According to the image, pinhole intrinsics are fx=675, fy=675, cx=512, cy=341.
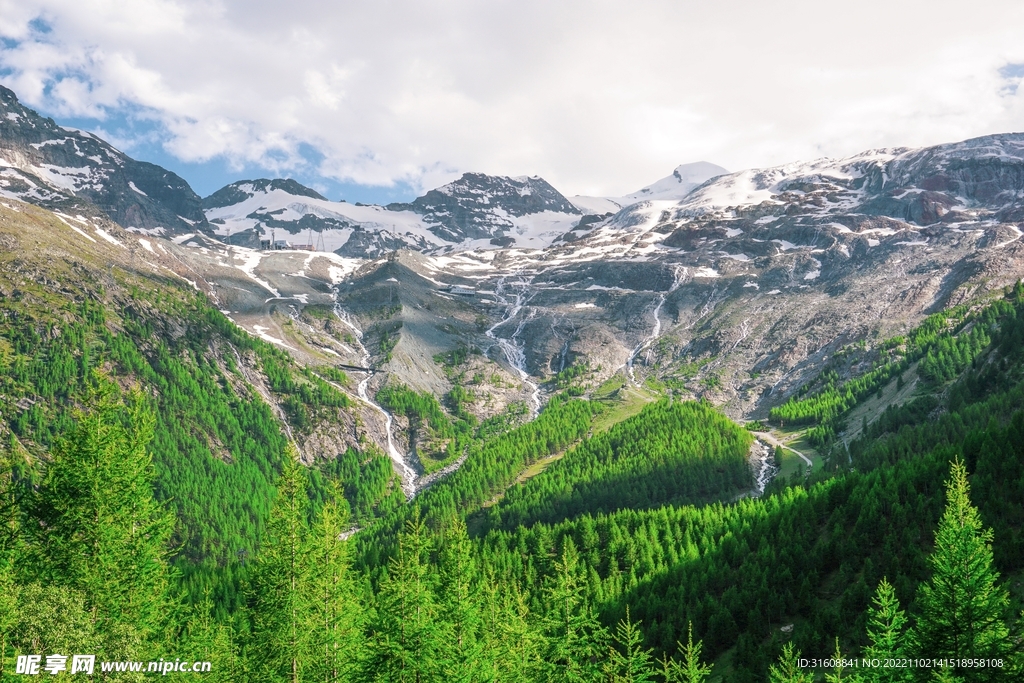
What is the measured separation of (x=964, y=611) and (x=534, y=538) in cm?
8429

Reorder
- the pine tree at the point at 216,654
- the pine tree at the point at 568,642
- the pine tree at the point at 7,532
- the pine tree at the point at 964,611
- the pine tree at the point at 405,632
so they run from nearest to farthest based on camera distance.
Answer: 1. the pine tree at the point at 7,532
2. the pine tree at the point at 964,611
3. the pine tree at the point at 405,632
4. the pine tree at the point at 216,654
5. the pine tree at the point at 568,642

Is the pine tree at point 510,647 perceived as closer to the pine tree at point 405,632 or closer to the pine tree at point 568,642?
the pine tree at point 568,642

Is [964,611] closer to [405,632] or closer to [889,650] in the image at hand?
[889,650]

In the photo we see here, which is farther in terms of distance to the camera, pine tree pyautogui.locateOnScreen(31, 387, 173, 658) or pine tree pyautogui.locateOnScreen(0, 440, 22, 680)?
Result: pine tree pyautogui.locateOnScreen(31, 387, 173, 658)

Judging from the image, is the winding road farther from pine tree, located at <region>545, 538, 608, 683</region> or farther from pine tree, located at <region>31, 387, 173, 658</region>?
pine tree, located at <region>31, 387, 173, 658</region>

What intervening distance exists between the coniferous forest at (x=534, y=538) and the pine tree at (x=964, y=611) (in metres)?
0.10

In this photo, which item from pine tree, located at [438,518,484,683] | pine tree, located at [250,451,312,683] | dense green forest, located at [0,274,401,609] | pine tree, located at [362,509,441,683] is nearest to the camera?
pine tree, located at [438,518,484,683]

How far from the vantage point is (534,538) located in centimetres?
10738

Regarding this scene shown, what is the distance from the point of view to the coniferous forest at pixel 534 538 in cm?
2705

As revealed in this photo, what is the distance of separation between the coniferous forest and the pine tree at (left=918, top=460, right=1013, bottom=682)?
0.32 feet

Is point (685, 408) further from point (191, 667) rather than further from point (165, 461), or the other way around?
point (191, 667)

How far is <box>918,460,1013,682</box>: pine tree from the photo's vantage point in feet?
87.5

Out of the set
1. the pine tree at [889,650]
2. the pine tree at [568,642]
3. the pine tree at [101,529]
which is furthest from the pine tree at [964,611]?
the pine tree at [101,529]

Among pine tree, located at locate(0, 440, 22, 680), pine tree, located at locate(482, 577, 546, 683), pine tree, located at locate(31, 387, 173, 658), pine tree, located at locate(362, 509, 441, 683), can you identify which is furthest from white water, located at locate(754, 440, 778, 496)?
pine tree, located at locate(0, 440, 22, 680)
